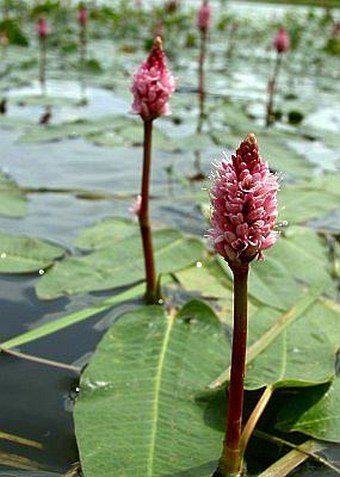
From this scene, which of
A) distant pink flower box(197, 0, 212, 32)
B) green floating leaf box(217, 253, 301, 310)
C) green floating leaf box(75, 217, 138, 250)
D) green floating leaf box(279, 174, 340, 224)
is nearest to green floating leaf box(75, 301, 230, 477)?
green floating leaf box(217, 253, 301, 310)

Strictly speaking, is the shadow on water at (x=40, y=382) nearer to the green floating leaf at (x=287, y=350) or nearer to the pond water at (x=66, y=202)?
the pond water at (x=66, y=202)

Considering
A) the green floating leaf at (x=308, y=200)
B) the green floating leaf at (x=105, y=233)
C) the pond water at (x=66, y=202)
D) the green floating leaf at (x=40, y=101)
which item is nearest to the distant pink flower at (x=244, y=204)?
the pond water at (x=66, y=202)

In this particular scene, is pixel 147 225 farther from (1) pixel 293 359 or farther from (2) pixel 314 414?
(2) pixel 314 414

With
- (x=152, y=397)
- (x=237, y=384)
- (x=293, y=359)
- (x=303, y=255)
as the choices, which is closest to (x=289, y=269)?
(x=303, y=255)

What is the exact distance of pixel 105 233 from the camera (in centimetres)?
234

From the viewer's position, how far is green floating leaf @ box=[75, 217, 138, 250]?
7.48ft

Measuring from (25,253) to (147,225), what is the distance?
48cm

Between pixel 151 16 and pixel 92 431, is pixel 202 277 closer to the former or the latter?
pixel 92 431

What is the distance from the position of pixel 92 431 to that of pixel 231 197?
495mm

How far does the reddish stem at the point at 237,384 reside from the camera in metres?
1.16

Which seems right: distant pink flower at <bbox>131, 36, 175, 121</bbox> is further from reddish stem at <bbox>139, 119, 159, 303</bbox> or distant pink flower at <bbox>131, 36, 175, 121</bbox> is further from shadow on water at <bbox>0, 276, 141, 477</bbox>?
shadow on water at <bbox>0, 276, 141, 477</bbox>

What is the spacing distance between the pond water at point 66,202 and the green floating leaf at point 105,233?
0.06 m

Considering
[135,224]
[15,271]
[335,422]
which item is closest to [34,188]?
[135,224]

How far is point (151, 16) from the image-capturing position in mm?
12438
